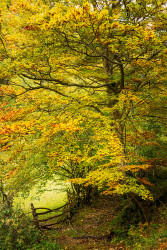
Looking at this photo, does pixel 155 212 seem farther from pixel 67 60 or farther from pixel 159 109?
pixel 67 60

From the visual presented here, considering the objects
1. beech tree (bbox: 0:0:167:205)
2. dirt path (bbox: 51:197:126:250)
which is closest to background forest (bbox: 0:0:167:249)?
beech tree (bbox: 0:0:167:205)

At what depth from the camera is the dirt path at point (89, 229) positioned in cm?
665

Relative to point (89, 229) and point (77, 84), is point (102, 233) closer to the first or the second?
point (89, 229)

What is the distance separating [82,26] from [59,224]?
8.72m

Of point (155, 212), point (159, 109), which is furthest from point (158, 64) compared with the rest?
point (155, 212)

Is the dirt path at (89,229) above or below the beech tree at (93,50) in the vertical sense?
below

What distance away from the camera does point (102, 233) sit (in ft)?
24.2

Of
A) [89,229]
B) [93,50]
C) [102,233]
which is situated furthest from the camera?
[89,229]

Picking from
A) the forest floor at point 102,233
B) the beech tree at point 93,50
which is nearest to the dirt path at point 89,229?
the forest floor at point 102,233

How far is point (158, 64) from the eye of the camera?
20.7 ft

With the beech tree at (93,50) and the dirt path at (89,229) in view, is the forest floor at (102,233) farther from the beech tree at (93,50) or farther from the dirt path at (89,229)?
the beech tree at (93,50)

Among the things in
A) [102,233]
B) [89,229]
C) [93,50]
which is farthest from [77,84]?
[89,229]

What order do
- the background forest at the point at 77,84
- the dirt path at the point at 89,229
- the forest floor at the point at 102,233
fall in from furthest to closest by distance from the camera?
the dirt path at the point at 89,229
the forest floor at the point at 102,233
the background forest at the point at 77,84

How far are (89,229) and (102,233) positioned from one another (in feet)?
2.63
